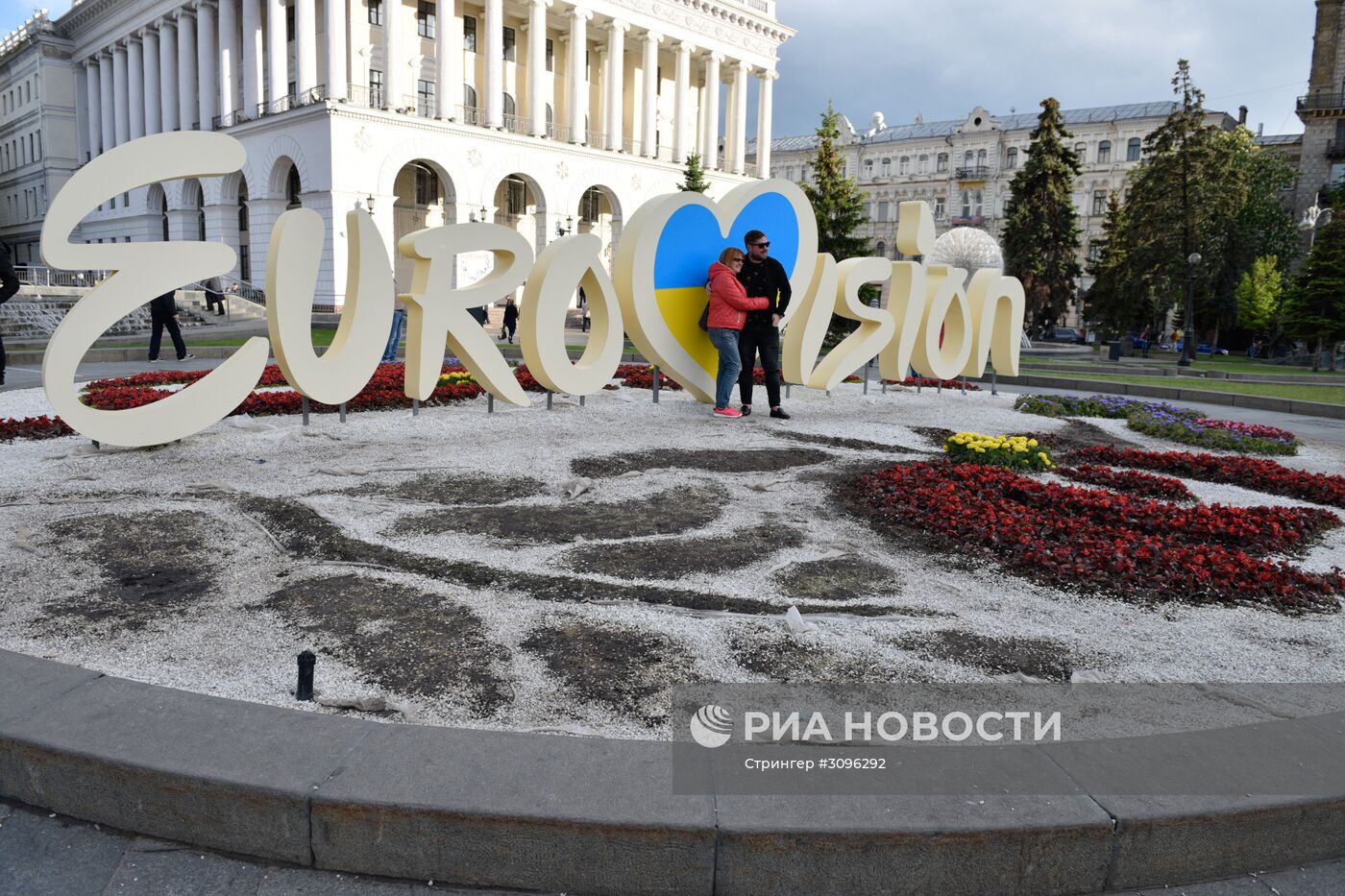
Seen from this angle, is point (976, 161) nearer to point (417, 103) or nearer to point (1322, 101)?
point (1322, 101)

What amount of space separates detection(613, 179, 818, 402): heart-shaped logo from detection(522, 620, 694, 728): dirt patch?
6776 mm

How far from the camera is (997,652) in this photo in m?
3.89

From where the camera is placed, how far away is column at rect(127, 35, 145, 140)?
181ft

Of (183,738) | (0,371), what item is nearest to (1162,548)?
(183,738)

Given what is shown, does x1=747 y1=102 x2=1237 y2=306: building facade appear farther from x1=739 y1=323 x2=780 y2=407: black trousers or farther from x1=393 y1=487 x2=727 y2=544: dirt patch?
x1=393 y1=487 x2=727 y2=544: dirt patch

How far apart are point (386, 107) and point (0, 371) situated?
33341mm

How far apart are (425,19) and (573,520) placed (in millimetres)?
49298

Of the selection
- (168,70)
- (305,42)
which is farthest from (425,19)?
(168,70)

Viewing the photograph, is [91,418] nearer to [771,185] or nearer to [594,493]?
[594,493]

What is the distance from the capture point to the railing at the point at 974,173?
254ft

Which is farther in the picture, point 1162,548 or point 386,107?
point 386,107

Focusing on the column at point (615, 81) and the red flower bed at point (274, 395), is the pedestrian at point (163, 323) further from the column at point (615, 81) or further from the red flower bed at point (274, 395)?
the column at point (615, 81)

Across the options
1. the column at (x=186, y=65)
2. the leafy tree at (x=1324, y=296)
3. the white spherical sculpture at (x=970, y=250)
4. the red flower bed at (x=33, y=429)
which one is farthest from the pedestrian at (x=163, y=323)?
the column at (x=186, y=65)

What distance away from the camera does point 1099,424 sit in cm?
1152
